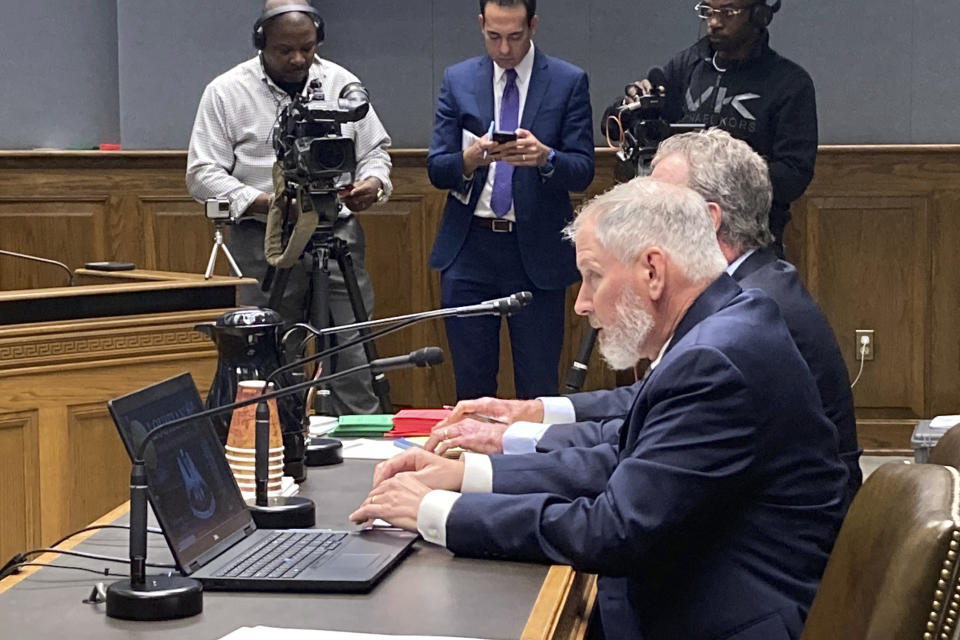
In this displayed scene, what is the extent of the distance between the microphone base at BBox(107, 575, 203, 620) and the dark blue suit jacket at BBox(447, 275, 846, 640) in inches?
15.7

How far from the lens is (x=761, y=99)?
407 cm

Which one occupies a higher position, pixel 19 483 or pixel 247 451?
pixel 247 451

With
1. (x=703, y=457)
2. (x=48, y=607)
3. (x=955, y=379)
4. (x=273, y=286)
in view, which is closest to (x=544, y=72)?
(x=273, y=286)

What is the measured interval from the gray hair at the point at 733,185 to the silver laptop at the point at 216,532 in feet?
3.13

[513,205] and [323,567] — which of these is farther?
[513,205]

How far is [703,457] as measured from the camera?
177 centimetres

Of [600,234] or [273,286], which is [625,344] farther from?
[273,286]

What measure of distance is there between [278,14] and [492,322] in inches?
42.3

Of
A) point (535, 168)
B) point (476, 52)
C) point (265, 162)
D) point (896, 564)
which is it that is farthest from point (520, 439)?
point (476, 52)

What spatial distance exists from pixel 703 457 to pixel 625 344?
0.85ft

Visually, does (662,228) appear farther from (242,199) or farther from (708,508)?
(242,199)

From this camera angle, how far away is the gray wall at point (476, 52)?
5664 mm

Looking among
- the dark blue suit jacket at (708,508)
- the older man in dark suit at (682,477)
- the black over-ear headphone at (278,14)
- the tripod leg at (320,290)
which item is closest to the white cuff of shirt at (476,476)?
the older man in dark suit at (682,477)

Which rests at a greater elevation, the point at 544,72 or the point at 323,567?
the point at 544,72
